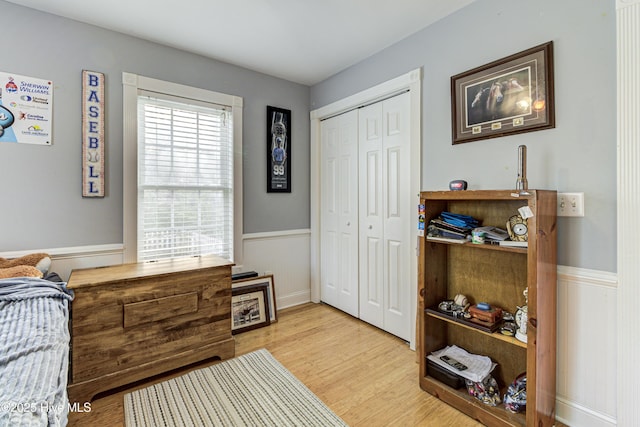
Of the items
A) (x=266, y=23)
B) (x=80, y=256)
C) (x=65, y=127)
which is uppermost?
(x=266, y=23)

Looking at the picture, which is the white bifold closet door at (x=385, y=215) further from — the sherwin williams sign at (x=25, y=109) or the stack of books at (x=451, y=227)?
the sherwin williams sign at (x=25, y=109)

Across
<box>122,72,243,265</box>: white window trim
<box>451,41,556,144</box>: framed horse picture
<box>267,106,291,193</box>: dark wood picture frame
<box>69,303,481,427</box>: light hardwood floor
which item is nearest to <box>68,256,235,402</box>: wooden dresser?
<box>69,303,481,427</box>: light hardwood floor

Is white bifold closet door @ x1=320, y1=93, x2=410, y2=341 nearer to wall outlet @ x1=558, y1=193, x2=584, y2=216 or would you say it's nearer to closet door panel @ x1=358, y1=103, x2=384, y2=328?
closet door panel @ x1=358, y1=103, x2=384, y2=328

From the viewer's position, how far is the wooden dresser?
5.92ft

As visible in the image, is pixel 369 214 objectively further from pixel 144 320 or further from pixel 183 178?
pixel 144 320

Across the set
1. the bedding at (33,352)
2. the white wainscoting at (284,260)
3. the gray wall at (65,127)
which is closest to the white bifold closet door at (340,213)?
the white wainscoting at (284,260)

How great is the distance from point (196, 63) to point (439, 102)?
6.86 feet

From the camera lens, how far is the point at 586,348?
5.13 ft

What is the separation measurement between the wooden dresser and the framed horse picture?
199cm

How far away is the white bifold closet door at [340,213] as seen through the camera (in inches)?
119

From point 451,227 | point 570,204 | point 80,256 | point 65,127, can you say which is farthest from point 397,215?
point 65,127

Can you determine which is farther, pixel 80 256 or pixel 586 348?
pixel 80 256

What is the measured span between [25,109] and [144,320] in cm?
163

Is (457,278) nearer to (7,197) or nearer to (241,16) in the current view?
(241,16)
